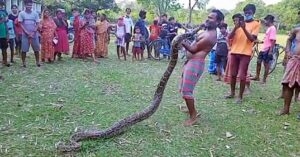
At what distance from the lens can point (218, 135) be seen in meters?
4.57

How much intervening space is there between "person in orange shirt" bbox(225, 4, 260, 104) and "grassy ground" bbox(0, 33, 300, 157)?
1.98ft

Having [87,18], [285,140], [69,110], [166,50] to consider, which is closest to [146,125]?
[69,110]

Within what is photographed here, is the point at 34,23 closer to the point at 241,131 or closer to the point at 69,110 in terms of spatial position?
the point at 69,110

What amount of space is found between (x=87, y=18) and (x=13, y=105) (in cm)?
580

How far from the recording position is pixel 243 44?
609cm

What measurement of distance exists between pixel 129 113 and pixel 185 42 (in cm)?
147

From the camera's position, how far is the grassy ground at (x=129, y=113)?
13.2 feet

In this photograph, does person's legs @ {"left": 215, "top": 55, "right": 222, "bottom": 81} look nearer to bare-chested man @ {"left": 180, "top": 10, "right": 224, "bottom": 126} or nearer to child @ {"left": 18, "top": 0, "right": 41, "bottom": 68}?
bare-chested man @ {"left": 180, "top": 10, "right": 224, "bottom": 126}

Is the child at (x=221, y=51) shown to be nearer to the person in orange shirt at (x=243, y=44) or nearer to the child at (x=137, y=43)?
the person in orange shirt at (x=243, y=44)

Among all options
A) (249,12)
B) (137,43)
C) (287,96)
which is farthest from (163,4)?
(287,96)

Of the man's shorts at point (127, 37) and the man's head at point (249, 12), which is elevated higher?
the man's head at point (249, 12)

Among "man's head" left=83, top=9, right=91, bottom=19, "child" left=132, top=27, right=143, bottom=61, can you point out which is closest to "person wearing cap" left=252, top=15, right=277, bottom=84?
"child" left=132, top=27, right=143, bottom=61

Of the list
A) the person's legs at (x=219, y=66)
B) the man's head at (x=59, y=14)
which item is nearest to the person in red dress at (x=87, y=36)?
the man's head at (x=59, y=14)

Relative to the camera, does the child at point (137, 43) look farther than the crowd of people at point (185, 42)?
Yes
